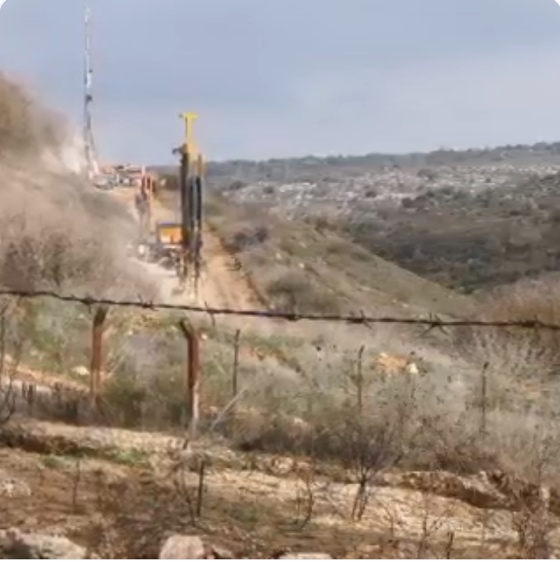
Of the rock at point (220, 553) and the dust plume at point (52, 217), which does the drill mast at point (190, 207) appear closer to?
the dust plume at point (52, 217)

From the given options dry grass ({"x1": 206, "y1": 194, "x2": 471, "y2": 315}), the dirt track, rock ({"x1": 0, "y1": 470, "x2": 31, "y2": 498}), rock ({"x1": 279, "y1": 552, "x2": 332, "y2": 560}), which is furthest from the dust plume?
rock ({"x1": 279, "y1": 552, "x2": 332, "y2": 560})

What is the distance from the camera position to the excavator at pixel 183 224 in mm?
7758

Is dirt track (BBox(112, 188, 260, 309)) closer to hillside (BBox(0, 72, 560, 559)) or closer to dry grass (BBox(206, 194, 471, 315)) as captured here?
hillside (BBox(0, 72, 560, 559))

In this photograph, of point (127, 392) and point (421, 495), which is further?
point (127, 392)

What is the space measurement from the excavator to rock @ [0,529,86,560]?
14.6 ft

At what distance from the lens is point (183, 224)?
28.1 ft

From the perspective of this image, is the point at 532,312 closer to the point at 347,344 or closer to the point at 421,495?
the point at 347,344

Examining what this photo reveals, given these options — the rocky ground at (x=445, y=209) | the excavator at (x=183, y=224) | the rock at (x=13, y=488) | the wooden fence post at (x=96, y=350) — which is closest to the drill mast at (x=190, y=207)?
the excavator at (x=183, y=224)

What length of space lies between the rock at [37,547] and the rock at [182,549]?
0.65ft

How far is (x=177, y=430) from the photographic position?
221 inches

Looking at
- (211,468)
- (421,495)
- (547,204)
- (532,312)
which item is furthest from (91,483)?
(547,204)

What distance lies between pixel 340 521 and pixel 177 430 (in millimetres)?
1632

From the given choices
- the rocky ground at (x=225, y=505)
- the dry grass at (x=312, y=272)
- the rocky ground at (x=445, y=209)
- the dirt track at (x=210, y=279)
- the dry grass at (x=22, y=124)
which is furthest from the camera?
the rocky ground at (x=445, y=209)

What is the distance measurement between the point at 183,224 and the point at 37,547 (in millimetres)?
5574
